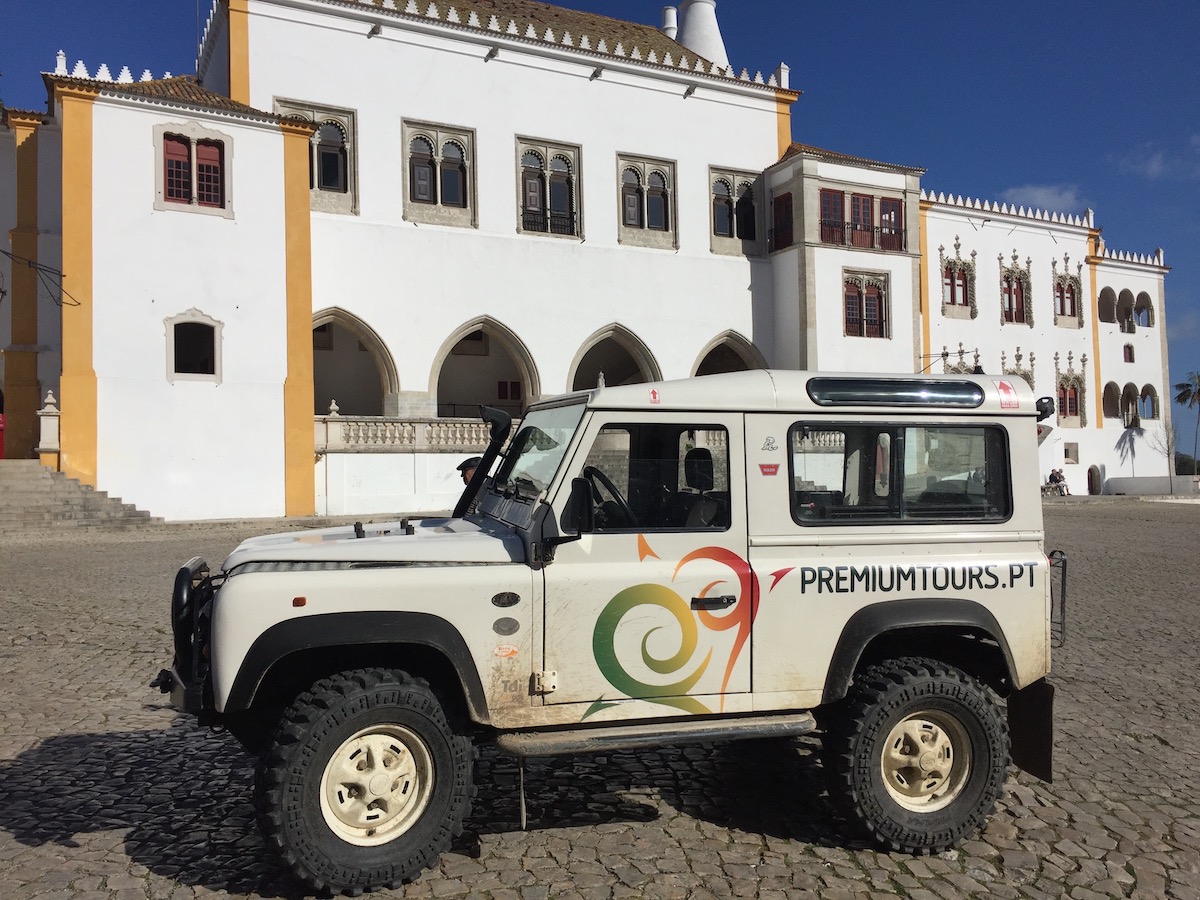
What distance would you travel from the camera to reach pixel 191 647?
12.1 ft

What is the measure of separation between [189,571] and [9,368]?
86.7 feet

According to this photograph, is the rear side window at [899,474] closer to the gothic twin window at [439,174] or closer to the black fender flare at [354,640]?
the black fender flare at [354,640]

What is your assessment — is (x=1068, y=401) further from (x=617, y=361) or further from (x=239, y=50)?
(x=239, y=50)

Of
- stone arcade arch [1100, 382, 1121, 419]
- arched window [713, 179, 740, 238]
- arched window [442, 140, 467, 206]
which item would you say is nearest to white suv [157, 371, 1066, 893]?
arched window [442, 140, 467, 206]

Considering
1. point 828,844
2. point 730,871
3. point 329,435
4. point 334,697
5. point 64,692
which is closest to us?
point 334,697

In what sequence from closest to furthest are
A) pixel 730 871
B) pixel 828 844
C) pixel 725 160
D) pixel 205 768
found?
pixel 730 871, pixel 828 844, pixel 205 768, pixel 725 160

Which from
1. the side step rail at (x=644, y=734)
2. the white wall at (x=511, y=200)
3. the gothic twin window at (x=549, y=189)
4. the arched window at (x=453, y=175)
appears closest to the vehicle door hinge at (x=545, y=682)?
the side step rail at (x=644, y=734)

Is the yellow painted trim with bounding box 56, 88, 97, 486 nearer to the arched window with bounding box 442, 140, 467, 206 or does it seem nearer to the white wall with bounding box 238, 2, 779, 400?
the white wall with bounding box 238, 2, 779, 400

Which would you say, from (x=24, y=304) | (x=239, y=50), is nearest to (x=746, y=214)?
(x=239, y=50)

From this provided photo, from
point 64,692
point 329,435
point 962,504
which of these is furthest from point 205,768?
point 329,435

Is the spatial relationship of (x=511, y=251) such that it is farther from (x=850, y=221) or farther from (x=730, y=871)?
(x=730, y=871)

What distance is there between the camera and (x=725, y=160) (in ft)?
104

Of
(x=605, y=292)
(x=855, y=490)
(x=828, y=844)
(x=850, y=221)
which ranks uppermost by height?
(x=850, y=221)

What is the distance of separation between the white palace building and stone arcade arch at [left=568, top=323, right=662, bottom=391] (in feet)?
0.45
